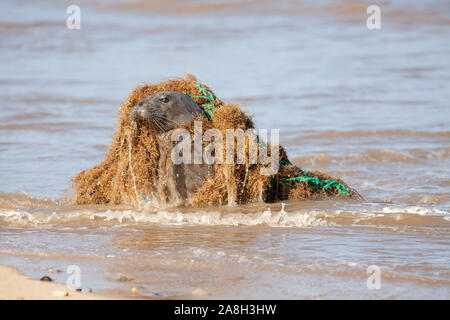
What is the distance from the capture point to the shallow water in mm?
5367

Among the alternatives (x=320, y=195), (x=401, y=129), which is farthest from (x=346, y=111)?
(x=320, y=195)

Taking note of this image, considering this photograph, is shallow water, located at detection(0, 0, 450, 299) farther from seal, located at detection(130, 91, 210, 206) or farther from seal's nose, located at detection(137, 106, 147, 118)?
seal's nose, located at detection(137, 106, 147, 118)

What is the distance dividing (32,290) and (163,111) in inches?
95.7

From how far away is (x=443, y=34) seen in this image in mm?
22062

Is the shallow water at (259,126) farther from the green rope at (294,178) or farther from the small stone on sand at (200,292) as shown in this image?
the green rope at (294,178)

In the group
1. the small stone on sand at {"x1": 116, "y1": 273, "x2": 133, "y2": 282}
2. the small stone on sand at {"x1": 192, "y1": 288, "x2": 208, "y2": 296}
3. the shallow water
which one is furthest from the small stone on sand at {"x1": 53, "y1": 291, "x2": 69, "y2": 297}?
the small stone on sand at {"x1": 192, "y1": 288, "x2": 208, "y2": 296}

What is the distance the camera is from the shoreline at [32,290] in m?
4.70

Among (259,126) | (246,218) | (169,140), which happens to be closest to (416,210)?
(246,218)

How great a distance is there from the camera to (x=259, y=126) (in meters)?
12.5

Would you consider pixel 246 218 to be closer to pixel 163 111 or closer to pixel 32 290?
pixel 163 111

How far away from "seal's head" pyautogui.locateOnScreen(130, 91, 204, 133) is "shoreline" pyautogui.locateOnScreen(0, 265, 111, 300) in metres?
2.06

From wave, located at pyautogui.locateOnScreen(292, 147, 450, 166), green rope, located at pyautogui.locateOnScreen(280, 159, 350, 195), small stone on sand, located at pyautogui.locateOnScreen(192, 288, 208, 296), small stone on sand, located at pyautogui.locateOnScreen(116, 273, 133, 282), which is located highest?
wave, located at pyautogui.locateOnScreen(292, 147, 450, 166)

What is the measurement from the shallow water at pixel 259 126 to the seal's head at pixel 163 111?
800mm

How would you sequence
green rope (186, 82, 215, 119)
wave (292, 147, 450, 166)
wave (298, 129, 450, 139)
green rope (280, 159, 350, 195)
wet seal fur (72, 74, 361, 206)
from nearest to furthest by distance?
wet seal fur (72, 74, 361, 206) < green rope (186, 82, 215, 119) < green rope (280, 159, 350, 195) < wave (292, 147, 450, 166) < wave (298, 129, 450, 139)
